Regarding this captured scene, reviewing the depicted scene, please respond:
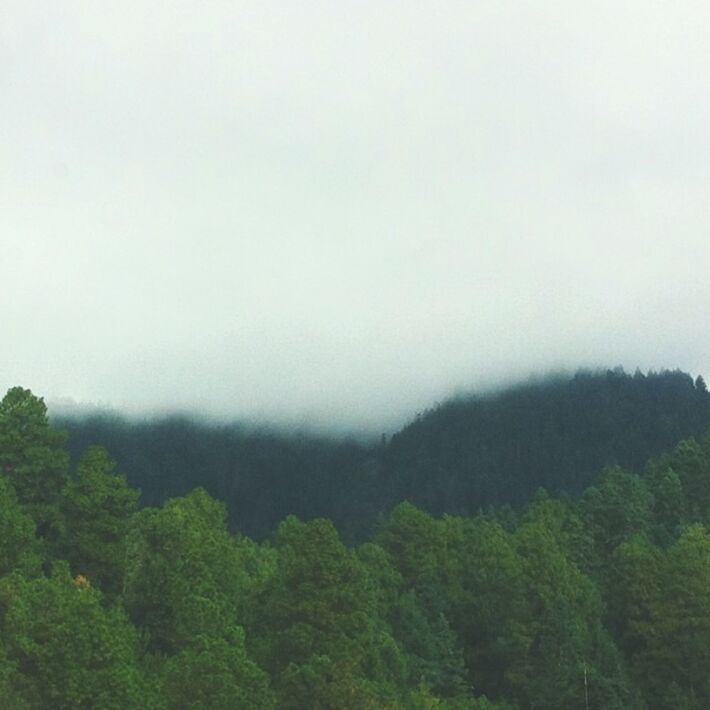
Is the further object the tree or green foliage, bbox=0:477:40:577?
green foliage, bbox=0:477:40:577

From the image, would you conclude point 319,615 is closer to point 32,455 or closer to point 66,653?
point 66,653

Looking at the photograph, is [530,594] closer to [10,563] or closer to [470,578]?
[470,578]

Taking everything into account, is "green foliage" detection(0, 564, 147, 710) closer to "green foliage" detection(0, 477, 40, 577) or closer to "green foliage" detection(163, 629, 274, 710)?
"green foliage" detection(163, 629, 274, 710)

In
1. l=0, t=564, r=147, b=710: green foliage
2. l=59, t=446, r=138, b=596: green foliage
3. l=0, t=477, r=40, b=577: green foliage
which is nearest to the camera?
l=0, t=564, r=147, b=710: green foliage

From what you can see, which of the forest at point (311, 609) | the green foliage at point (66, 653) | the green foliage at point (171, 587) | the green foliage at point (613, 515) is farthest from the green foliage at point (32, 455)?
the green foliage at point (613, 515)

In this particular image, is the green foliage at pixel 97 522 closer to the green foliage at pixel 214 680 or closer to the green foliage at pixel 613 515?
the green foliage at pixel 214 680

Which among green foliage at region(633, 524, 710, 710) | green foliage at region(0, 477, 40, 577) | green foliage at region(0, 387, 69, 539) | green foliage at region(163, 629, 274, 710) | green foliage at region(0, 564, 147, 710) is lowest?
green foliage at region(633, 524, 710, 710)

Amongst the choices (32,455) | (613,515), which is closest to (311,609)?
(32,455)

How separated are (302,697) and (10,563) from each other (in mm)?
17351

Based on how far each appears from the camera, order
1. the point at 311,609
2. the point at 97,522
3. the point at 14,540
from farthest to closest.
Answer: the point at 97,522, the point at 14,540, the point at 311,609

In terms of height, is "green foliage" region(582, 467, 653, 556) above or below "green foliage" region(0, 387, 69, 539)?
below

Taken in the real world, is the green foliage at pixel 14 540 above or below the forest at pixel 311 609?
above

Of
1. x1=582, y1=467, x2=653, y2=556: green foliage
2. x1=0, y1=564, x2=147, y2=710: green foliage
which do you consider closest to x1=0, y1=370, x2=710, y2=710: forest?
x1=0, y1=564, x2=147, y2=710: green foliage

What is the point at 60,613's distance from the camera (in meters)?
44.6
